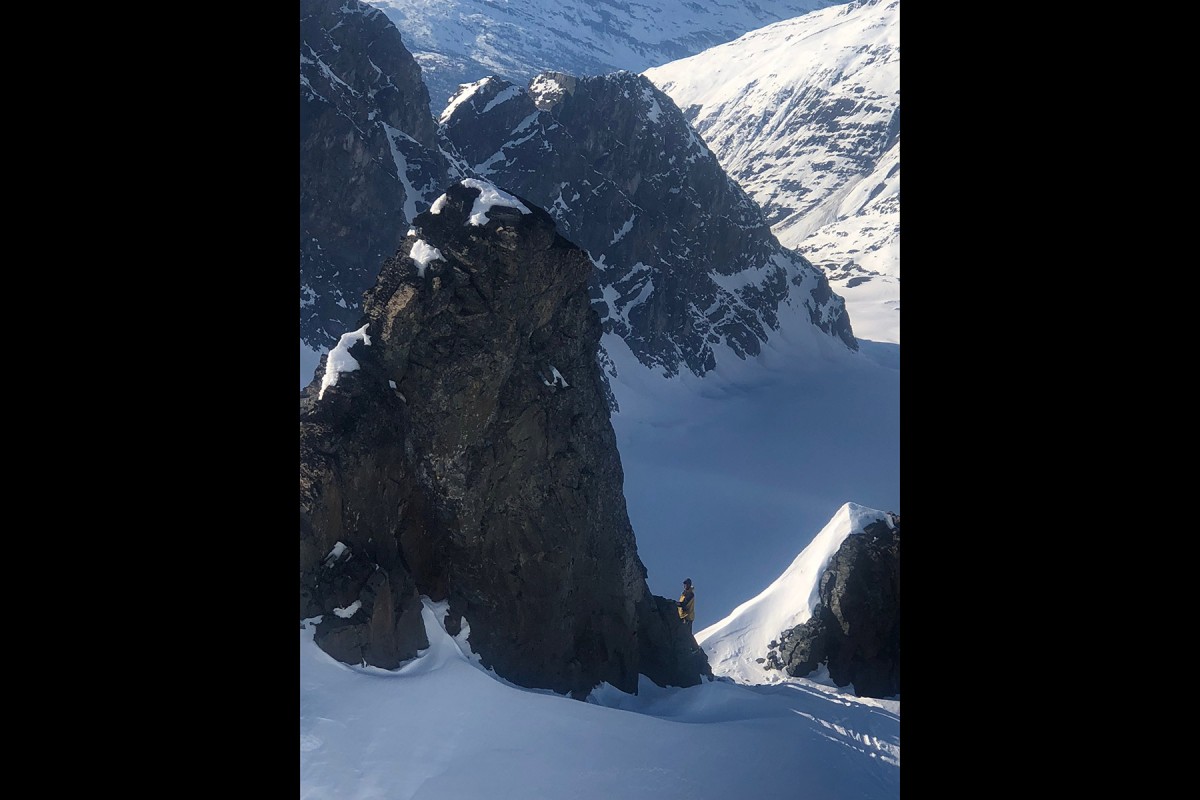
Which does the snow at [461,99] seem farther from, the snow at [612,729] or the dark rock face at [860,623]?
the dark rock face at [860,623]

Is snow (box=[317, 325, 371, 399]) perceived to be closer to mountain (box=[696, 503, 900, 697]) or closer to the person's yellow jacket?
the person's yellow jacket

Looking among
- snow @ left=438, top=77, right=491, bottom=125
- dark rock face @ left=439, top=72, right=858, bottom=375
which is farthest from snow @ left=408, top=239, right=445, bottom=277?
snow @ left=438, top=77, right=491, bottom=125

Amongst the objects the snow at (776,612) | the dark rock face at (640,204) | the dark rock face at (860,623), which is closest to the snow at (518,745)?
the dark rock face at (860,623)

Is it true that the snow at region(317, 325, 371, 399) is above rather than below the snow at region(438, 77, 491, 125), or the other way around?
below

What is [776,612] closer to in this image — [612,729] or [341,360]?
[612,729]

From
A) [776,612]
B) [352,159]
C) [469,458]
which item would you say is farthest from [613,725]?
[352,159]
